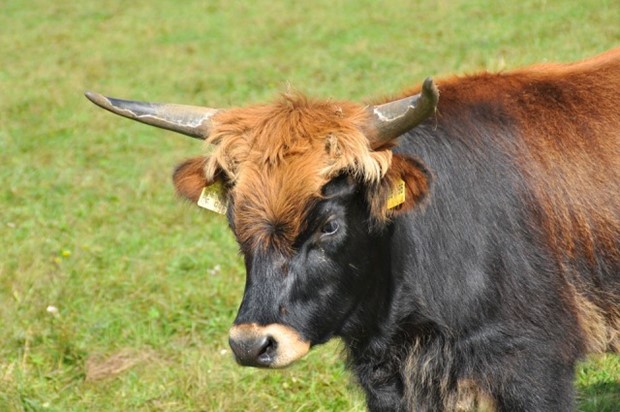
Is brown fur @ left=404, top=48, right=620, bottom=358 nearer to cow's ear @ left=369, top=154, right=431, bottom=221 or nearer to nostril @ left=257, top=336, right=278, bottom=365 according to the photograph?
cow's ear @ left=369, top=154, right=431, bottom=221

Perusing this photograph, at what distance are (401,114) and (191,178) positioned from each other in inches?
43.4

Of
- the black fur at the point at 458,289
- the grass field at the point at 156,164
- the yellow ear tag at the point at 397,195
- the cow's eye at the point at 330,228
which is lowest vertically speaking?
the grass field at the point at 156,164

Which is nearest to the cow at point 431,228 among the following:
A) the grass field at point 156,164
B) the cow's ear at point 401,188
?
the cow's ear at point 401,188

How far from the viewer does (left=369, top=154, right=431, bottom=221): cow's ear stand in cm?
404

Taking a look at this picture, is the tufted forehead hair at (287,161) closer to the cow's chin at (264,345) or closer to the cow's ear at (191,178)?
the cow's ear at (191,178)

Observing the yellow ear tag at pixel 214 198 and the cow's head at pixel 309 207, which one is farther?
the yellow ear tag at pixel 214 198

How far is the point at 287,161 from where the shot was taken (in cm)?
401

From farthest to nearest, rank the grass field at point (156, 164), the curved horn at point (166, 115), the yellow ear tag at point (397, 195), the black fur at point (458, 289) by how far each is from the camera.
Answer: the grass field at point (156, 164)
the curved horn at point (166, 115)
the black fur at point (458, 289)
the yellow ear tag at point (397, 195)

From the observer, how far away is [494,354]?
4.23 m

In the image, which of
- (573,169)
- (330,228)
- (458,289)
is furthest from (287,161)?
(573,169)

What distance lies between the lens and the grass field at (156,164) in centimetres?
577

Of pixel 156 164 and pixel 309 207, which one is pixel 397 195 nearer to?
pixel 309 207

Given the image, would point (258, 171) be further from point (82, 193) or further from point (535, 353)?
point (82, 193)

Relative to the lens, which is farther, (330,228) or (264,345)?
(330,228)
